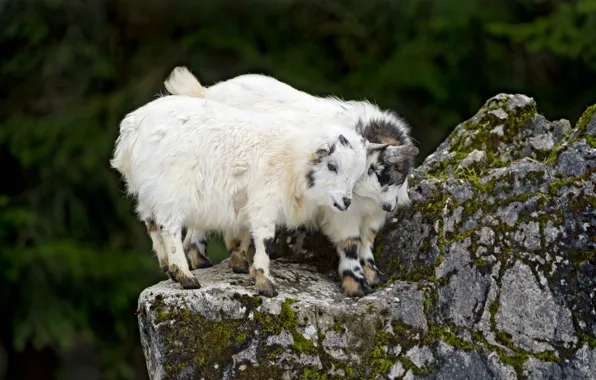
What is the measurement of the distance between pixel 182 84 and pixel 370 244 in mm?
2241

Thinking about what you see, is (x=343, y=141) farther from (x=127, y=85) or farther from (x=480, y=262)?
(x=127, y=85)

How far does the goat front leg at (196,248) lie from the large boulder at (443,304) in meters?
0.34

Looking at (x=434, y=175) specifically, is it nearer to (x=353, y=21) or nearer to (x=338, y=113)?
(x=338, y=113)

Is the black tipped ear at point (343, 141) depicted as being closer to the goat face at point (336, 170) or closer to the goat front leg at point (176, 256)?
the goat face at point (336, 170)

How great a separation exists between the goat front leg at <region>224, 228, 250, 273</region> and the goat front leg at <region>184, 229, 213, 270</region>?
0.42 m

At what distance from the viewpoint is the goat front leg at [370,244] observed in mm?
8820

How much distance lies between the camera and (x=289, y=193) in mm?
8500

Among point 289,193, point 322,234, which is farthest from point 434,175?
point 289,193

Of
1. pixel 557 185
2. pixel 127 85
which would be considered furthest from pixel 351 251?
pixel 127 85

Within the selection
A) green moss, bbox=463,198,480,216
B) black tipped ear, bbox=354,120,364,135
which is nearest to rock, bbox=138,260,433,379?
green moss, bbox=463,198,480,216

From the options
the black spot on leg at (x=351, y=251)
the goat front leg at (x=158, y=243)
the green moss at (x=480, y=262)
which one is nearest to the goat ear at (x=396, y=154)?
the black spot on leg at (x=351, y=251)

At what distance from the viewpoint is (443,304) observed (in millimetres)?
8445

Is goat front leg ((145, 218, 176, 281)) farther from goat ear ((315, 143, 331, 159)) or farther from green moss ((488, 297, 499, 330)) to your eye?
green moss ((488, 297, 499, 330))

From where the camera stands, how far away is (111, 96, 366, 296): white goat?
328 inches
